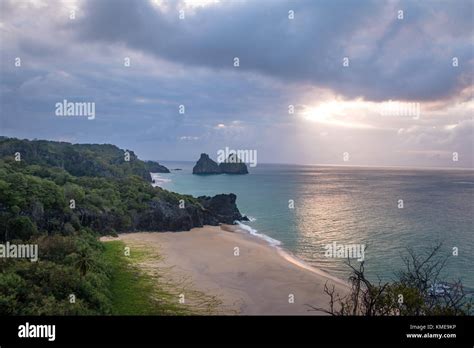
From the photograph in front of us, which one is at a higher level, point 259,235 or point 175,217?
point 175,217

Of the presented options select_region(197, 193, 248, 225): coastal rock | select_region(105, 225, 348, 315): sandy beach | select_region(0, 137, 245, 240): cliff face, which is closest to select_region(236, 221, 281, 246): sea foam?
select_region(105, 225, 348, 315): sandy beach

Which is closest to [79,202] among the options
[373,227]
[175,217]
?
[175,217]

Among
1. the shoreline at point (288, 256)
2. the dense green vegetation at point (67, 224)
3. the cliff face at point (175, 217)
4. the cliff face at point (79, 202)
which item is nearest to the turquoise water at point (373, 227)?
the shoreline at point (288, 256)

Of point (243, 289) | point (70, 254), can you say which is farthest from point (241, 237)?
point (70, 254)

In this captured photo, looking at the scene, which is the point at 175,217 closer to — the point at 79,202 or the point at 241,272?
the point at 79,202

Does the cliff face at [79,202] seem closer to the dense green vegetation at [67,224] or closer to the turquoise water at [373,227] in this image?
the dense green vegetation at [67,224]

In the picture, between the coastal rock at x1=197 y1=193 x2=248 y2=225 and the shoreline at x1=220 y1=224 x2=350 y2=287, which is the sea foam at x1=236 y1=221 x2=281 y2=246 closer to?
the shoreline at x1=220 y1=224 x2=350 y2=287
